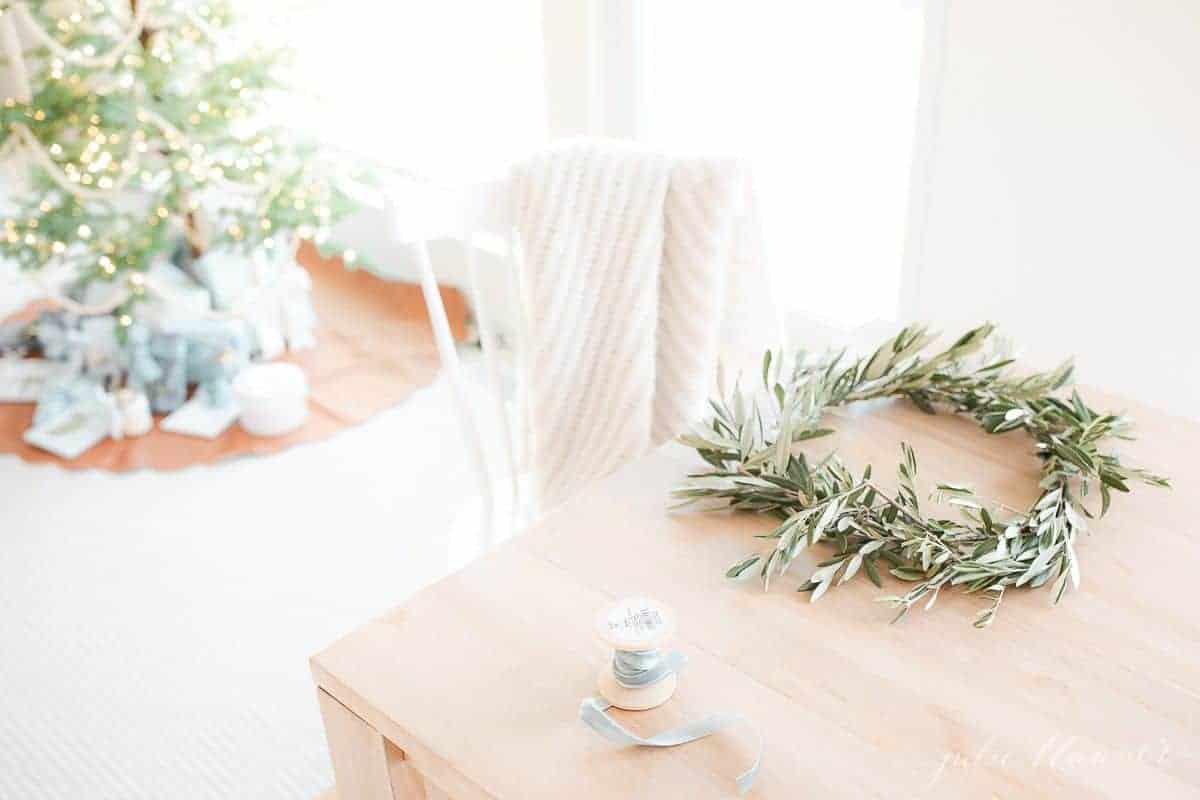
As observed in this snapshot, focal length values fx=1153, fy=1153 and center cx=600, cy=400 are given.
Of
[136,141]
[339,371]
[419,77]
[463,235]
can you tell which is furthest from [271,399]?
[463,235]

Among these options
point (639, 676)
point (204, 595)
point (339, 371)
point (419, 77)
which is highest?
point (419, 77)

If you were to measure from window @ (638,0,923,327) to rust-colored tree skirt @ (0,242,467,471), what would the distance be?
0.96m

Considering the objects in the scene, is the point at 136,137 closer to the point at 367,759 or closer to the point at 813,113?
the point at 813,113

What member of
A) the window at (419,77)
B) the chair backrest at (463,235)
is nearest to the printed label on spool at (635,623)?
the chair backrest at (463,235)

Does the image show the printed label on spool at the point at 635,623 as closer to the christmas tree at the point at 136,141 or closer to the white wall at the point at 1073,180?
the white wall at the point at 1073,180

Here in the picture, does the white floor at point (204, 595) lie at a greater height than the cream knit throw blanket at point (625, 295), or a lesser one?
lesser

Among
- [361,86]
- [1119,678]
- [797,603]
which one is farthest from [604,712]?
[361,86]

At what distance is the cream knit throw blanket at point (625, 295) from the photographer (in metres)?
1.51

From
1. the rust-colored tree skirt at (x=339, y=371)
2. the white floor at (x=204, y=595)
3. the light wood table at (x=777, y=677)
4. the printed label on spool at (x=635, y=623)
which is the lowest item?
the white floor at (x=204, y=595)

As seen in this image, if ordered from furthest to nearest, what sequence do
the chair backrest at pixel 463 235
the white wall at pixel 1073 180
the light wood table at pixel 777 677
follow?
the white wall at pixel 1073 180 < the chair backrest at pixel 463 235 < the light wood table at pixel 777 677

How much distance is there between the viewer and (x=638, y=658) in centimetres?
94

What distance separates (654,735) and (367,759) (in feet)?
0.90

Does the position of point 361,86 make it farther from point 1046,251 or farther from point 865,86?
point 1046,251

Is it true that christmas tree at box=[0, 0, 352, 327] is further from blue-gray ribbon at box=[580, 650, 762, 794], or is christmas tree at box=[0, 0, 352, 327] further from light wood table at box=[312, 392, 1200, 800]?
blue-gray ribbon at box=[580, 650, 762, 794]
